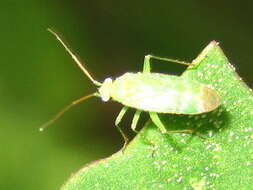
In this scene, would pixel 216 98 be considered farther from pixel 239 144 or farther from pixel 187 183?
pixel 187 183

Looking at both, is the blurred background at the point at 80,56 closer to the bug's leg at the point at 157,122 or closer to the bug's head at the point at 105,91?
the bug's head at the point at 105,91

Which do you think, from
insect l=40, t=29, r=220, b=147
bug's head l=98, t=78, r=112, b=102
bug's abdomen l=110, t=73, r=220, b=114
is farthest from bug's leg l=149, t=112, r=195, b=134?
bug's head l=98, t=78, r=112, b=102

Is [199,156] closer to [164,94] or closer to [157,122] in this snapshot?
[157,122]

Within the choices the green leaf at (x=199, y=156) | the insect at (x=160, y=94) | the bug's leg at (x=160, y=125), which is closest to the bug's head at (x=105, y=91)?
the insect at (x=160, y=94)

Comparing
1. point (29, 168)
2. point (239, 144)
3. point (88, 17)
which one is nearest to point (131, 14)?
point (88, 17)

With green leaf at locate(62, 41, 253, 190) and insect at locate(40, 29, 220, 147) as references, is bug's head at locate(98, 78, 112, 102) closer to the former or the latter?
insect at locate(40, 29, 220, 147)
